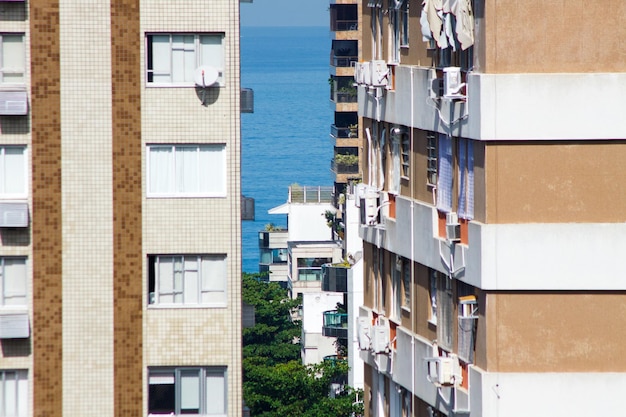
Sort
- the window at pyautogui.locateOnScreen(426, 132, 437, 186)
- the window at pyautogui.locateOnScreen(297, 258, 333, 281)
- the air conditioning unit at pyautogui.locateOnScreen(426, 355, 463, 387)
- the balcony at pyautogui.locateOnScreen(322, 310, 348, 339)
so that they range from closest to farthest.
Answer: the air conditioning unit at pyautogui.locateOnScreen(426, 355, 463, 387) < the window at pyautogui.locateOnScreen(426, 132, 437, 186) < the balcony at pyautogui.locateOnScreen(322, 310, 348, 339) < the window at pyautogui.locateOnScreen(297, 258, 333, 281)

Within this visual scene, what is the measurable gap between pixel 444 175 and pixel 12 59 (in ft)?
28.6

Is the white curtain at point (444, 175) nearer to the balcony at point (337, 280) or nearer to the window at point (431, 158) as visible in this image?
the window at point (431, 158)

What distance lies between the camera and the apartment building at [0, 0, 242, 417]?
31.4 meters

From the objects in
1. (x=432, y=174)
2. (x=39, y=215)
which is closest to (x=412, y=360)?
(x=432, y=174)

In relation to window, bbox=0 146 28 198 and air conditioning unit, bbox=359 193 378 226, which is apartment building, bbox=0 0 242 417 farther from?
air conditioning unit, bbox=359 193 378 226

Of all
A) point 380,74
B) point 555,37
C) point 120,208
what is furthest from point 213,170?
point 555,37

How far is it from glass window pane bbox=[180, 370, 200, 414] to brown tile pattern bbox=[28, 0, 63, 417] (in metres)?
2.34

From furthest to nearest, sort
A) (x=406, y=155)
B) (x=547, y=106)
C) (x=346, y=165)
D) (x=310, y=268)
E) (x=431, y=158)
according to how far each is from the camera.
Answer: (x=310, y=268), (x=346, y=165), (x=406, y=155), (x=431, y=158), (x=547, y=106)

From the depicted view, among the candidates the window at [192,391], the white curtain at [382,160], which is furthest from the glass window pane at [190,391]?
the white curtain at [382,160]

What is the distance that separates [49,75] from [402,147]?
8.12 m

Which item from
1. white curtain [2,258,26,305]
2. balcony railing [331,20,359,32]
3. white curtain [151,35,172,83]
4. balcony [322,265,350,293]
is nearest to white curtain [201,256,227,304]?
white curtain [2,258,26,305]

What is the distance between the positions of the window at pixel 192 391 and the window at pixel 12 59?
630cm

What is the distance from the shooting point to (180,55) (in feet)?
104

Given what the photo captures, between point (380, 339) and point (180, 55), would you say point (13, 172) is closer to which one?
point (180, 55)
